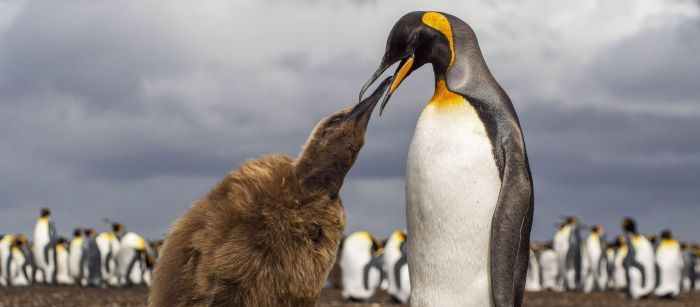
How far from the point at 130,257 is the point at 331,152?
20.8m

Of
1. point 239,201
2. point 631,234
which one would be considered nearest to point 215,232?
point 239,201

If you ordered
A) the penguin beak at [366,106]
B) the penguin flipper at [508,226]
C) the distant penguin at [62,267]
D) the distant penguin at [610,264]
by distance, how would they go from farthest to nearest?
the distant penguin at [610,264], the distant penguin at [62,267], the penguin flipper at [508,226], the penguin beak at [366,106]

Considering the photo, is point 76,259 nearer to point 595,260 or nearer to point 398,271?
point 398,271

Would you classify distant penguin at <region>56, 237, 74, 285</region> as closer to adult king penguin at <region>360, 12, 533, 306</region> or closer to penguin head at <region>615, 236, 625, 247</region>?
penguin head at <region>615, 236, 625, 247</region>

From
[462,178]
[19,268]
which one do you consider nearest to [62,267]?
[19,268]

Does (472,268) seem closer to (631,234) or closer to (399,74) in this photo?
(399,74)

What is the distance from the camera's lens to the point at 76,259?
25.2 m

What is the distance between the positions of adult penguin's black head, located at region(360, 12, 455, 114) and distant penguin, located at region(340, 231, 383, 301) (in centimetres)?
1477

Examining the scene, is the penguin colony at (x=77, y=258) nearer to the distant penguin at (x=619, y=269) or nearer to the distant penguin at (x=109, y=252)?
the distant penguin at (x=109, y=252)

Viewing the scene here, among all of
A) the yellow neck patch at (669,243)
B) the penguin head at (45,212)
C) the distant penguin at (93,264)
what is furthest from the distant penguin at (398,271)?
the penguin head at (45,212)

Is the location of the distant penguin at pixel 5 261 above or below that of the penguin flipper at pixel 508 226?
above

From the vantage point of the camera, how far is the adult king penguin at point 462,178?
335 centimetres

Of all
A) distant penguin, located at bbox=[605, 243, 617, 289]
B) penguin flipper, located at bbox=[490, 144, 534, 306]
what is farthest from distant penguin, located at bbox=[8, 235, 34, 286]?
penguin flipper, located at bbox=[490, 144, 534, 306]

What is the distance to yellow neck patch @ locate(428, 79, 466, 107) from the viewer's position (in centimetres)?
345
